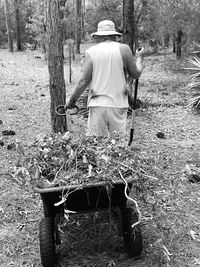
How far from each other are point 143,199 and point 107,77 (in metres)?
1.40

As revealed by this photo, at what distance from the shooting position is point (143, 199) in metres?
3.24

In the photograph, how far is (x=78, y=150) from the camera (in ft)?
10.5

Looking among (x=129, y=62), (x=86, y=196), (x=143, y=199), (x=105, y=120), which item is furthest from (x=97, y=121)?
(x=86, y=196)

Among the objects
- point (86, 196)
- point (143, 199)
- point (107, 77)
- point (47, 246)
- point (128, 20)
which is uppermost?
point (128, 20)

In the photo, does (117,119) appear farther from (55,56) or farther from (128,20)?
(128,20)

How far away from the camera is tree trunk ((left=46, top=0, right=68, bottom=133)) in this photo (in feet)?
17.5

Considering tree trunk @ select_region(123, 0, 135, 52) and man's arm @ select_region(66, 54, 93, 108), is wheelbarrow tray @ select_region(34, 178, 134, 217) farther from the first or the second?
tree trunk @ select_region(123, 0, 135, 52)

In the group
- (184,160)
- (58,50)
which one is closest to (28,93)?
(58,50)

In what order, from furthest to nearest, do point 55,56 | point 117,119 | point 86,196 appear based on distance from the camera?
point 55,56
point 117,119
point 86,196

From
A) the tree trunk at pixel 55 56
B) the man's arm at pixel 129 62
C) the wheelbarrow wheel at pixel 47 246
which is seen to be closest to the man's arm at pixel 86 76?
the man's arm at pixel 129 62

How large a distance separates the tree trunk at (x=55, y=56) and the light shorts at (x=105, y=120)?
1809 millimetres

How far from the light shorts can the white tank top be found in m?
0.07

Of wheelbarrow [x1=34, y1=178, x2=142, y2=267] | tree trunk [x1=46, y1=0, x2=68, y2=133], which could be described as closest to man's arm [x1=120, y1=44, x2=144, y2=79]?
wheelbarrow [x1=34, y1=178, x2=142, y2=267]

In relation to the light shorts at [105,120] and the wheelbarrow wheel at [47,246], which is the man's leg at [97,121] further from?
the wheelbarrow wheel at [47,246]
